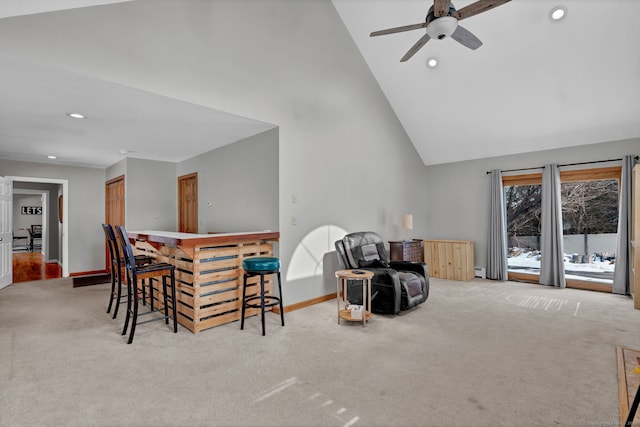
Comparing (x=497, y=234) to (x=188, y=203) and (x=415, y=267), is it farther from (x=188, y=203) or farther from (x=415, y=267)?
(x=188, y=203)

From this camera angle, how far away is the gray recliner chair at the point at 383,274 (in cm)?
373

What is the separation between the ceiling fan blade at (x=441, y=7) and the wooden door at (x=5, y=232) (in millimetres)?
7188

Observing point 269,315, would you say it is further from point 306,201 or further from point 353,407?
point 353,407

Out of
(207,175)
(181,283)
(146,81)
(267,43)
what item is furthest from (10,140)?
(267,43)

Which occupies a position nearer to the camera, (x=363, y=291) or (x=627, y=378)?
(x=627, y=378)

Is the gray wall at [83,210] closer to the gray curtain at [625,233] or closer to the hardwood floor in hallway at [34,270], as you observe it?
the hardwood floor in hallway at [34,270]

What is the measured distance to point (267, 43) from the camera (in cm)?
384

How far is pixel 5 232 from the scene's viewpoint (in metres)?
5.54

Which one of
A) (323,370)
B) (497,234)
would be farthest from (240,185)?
(497,234)

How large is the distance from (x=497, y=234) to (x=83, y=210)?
8236mm

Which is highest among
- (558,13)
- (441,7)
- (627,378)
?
(558,13)

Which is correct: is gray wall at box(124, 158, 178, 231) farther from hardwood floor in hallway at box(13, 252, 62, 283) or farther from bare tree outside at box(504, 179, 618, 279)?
bare tree outside at box(504, 179, 618, 279)

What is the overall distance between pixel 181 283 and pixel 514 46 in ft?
17.1

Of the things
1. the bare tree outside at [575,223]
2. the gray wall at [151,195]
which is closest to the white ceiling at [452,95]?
the gray wall at [151,195]
